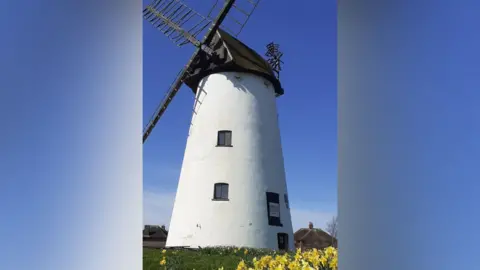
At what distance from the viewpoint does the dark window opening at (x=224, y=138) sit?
10.0m

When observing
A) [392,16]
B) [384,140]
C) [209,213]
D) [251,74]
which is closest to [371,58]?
[392,16]

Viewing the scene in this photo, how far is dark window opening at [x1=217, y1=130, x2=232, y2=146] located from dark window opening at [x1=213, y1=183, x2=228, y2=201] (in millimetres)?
990

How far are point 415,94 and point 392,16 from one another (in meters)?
0.34

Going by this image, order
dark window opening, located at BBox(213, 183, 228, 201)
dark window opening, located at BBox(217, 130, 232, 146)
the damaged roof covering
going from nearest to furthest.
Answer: dark window opening, located at BBox(213, 183, 228, 201) < dark window opening, located at BBox(217, 130, 232, 146) < the damaged roof covering

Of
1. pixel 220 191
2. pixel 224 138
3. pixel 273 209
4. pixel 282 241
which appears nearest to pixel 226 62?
pixel 224 138

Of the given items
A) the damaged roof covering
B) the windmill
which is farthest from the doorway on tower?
the damaged roof covering

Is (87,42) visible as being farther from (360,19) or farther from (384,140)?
(384,140)

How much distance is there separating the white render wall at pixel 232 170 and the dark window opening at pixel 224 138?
101 millimetres

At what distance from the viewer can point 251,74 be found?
35.2ft

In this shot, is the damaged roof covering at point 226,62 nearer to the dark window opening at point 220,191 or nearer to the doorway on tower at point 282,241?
the dark window opening at point 220,191

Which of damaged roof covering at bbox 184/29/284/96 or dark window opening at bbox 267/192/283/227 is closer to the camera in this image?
dark window opening at bbox 267/192/283/227

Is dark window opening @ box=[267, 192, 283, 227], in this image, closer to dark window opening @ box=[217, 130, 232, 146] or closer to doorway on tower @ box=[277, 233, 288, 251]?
doorway on tower @ box=[277, 233, 288, 251]

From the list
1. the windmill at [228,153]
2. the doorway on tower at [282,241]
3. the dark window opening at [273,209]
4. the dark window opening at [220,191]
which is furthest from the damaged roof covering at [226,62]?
the doorway on tower at [282,241]

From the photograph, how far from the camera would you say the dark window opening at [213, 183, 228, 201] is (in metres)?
9.62
